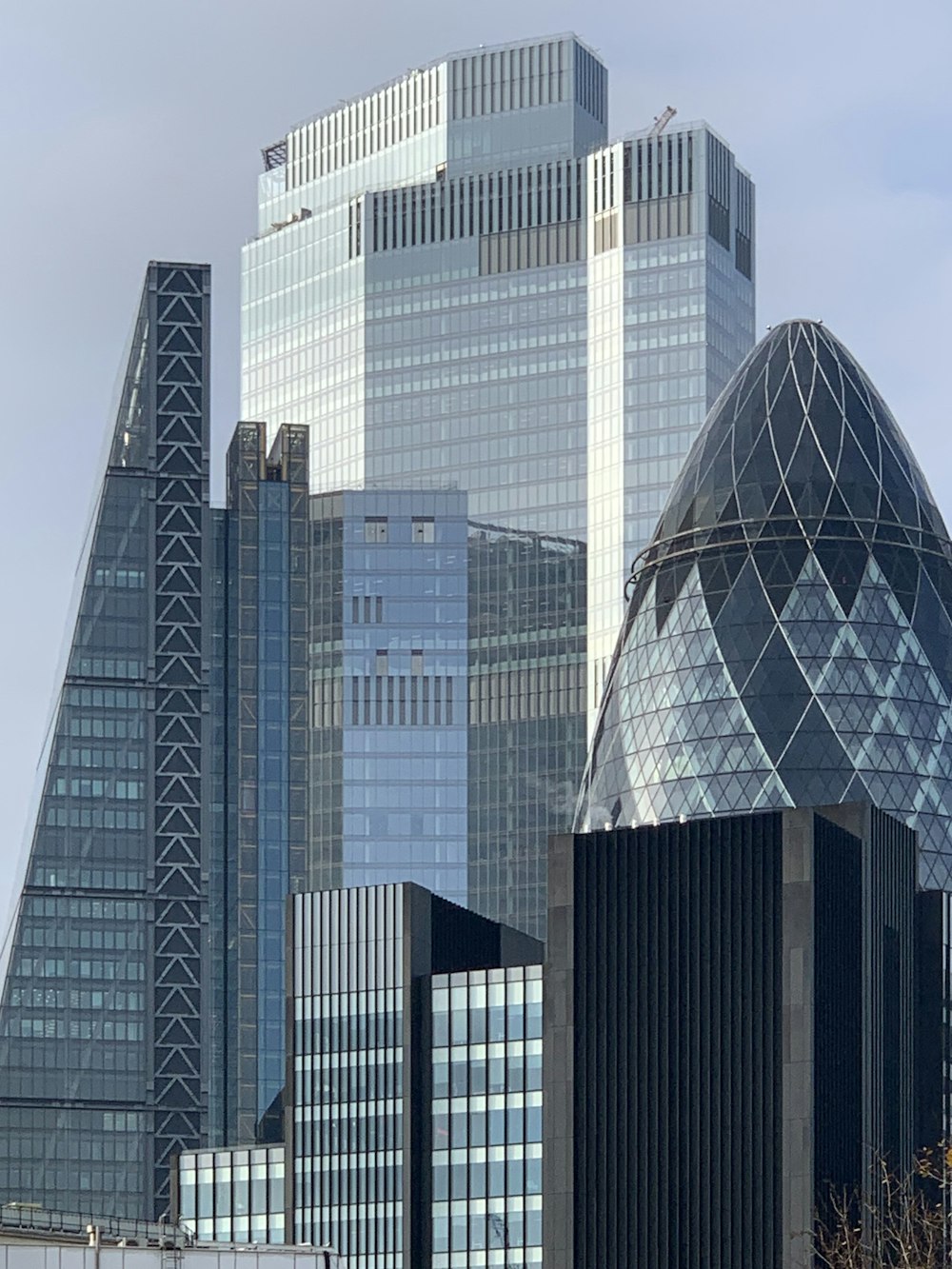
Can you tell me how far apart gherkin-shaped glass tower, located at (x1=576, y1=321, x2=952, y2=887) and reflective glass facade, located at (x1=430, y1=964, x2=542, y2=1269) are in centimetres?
1746

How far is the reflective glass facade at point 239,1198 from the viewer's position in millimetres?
170125

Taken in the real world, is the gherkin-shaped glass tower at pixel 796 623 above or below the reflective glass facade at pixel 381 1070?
above

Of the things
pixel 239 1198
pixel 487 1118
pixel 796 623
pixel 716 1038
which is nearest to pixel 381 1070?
pixel 487 1118

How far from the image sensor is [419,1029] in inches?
6540

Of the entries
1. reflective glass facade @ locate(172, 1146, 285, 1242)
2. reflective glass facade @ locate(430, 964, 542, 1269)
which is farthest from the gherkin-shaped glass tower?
reflective glass facade @ locate(172, 1146, 285, 1242)

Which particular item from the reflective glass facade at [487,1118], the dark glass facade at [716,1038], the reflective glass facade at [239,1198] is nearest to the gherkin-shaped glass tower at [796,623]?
the dark glass facade at [716,1038]

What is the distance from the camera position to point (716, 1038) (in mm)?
152875

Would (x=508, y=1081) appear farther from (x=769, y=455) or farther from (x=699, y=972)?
(x=769, y=455)

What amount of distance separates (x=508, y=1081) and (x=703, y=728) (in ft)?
79.2

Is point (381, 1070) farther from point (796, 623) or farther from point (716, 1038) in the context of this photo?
point (796, 623)

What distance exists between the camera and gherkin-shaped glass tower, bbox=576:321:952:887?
577 feet

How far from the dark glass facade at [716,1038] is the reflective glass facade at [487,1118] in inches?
161

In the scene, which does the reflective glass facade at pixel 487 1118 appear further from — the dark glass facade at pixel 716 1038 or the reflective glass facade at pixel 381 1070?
the dark glass facade at pixel 716 1038

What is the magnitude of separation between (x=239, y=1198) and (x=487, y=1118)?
51.7ft
